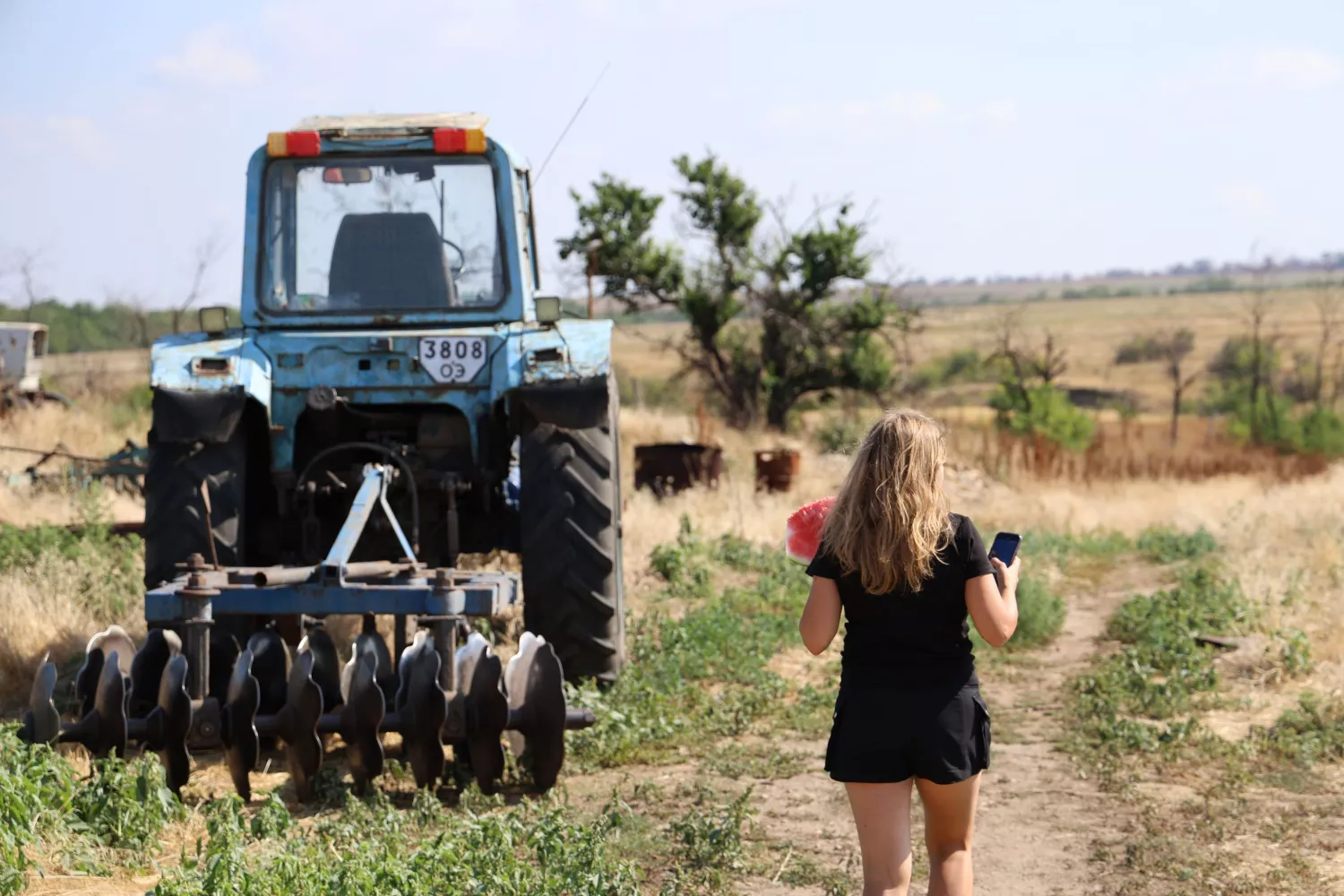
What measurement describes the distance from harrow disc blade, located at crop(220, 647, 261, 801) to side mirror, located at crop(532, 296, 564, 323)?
2.22 meters

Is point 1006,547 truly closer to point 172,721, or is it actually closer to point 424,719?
point 424,719

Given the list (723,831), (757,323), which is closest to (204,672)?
(723,831)

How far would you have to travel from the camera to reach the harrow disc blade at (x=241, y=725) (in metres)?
4.97

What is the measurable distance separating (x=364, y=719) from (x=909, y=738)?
7.16 ft

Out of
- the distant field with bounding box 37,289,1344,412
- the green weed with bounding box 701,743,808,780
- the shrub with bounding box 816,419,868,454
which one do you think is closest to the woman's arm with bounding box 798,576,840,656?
the green weed with bounding box 701,743,808,780

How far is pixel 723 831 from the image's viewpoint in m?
4.73

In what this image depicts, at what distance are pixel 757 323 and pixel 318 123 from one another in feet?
68.5

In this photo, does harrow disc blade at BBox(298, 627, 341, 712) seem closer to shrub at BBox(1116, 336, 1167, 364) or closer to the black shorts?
the black shorts

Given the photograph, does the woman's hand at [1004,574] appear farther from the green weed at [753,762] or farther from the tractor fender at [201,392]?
the tractor fender at [201,392]

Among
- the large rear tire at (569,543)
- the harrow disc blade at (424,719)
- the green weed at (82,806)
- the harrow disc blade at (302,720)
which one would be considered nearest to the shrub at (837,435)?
the large rear tire at (569,543)

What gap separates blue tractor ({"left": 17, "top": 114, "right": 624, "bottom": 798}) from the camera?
505 centimetres

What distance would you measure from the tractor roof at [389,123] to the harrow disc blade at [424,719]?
277 cm

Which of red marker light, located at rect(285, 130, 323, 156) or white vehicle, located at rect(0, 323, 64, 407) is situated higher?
red marker light, located at rect(285, 130, 323, 156)

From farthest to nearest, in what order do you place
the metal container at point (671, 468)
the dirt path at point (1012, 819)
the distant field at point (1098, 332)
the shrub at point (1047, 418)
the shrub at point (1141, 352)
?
the shrub at point (1141, 352)
the distant field at point (1098, 332)
the shrub at point (1047, 418)
the metal container at point (671, 468)
the dirt path at point (1012, 819)
